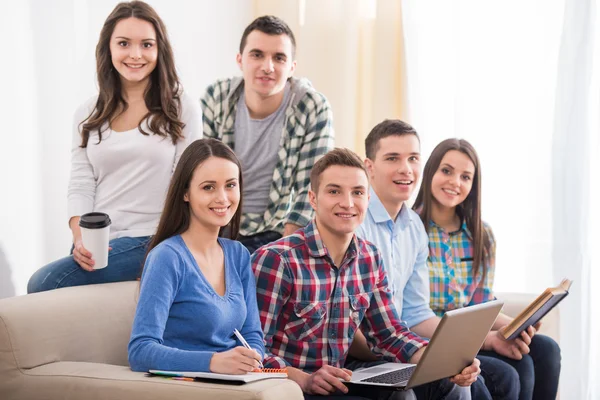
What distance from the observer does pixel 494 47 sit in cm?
356

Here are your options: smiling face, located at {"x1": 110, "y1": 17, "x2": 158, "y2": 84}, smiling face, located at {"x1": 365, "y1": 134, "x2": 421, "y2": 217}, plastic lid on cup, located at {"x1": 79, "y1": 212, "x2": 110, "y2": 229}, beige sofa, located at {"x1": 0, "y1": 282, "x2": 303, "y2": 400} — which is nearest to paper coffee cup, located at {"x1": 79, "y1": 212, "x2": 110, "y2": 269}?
plastic lid on cup, located at {"x1": 79, "y1": 212, "x2": 110, "y2": 229}

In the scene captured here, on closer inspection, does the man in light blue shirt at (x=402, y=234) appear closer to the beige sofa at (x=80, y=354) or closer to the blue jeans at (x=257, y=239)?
the blue jeans at (x=257, y=239)

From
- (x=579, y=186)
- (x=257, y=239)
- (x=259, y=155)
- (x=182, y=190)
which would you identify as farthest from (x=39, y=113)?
(x=579, y=186)

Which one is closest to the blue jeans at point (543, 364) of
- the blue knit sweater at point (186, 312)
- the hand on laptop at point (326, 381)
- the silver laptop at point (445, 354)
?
the silver laptop at point (445, 354)

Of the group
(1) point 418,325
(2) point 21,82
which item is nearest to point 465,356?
(1) point 418,325

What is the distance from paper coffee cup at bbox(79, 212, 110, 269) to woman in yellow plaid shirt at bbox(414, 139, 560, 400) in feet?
3.67

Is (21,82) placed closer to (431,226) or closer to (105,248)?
(105,248)

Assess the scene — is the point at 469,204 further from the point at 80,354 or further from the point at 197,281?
the point at 80,354

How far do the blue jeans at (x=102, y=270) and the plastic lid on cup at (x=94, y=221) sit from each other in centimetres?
20

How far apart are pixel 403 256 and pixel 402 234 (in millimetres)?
69

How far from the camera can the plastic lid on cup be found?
2.12 meters

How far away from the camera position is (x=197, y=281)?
76.8 inches

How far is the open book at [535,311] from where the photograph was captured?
245 centimetres

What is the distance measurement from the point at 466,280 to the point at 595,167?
3.11 feet
